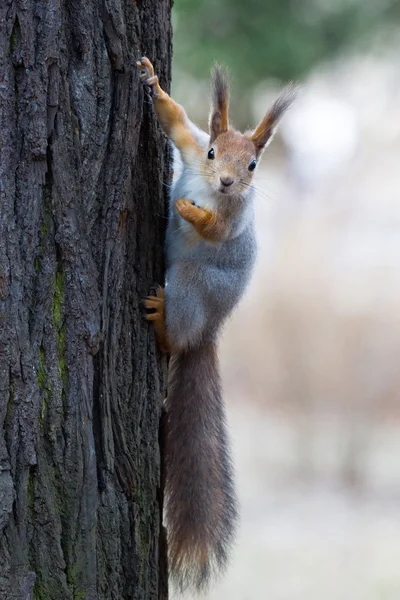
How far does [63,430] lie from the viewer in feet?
4.63

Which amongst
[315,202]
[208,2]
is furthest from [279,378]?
[208,2]

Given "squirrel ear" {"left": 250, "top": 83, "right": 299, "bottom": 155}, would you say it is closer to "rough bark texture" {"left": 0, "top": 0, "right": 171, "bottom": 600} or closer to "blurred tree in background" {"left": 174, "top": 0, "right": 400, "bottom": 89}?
"rough bark texture" {"left": 0, "top": 0, "right": 171, "bottom": 600}

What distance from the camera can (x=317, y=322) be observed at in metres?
4.82

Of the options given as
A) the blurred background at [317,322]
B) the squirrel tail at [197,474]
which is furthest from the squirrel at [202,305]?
the blurred background at [317,322]

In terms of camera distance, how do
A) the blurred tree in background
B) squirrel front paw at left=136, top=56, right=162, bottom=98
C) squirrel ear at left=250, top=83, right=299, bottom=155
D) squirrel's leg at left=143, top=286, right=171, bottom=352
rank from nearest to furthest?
1. squirrel front paw at left=136, top=56, right=162, bottom=98
2. squirrel's leg at left=143, top=286, right=171, bottom=352
3. squirrel ear at left=250, top=83, right=299, bottom=155
4. the blurred tree in background

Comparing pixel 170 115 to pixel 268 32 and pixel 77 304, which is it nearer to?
pixel 77 304

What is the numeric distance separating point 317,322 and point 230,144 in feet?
10.1

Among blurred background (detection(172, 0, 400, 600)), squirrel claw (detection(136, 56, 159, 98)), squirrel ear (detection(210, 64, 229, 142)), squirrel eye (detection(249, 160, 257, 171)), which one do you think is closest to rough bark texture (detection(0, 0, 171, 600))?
squirrel claw (detection(136, 56, 159, 98))

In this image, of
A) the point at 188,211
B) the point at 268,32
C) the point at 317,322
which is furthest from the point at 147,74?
the point at 317,322

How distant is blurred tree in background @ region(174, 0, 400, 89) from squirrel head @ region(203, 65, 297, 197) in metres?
1.84

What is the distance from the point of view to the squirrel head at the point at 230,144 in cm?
179

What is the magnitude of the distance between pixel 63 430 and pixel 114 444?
133mm

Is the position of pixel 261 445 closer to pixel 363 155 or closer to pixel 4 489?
pixel 363 155

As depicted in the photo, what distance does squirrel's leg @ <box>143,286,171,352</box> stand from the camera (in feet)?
5.42
